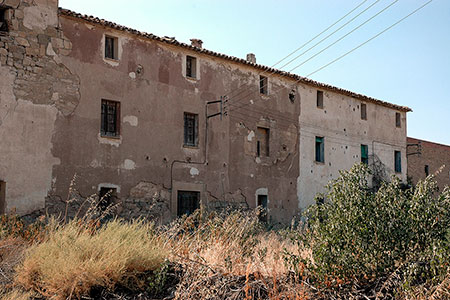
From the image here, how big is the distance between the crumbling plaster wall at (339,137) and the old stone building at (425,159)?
7.70 feet

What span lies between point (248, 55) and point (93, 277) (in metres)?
17.5

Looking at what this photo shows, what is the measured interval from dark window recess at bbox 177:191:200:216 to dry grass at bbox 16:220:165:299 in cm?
1022

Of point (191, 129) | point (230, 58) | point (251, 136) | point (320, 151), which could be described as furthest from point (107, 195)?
point (320, 151)

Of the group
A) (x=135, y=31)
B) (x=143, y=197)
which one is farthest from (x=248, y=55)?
(x=143, y=197)

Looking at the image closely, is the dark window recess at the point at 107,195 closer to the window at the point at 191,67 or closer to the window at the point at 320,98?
the window at the point at 191,67

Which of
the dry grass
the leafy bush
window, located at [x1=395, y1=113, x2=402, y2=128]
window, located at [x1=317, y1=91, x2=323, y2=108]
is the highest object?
window, located at [x1=317, y1=91, x2=323, y2=108]

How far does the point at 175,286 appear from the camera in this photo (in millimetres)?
7043

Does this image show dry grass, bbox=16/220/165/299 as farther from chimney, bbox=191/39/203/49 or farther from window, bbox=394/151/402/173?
window, bbox=394/151/402/173

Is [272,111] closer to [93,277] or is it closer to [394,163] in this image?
[394,163]

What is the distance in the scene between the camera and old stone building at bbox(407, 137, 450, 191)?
1226 inches

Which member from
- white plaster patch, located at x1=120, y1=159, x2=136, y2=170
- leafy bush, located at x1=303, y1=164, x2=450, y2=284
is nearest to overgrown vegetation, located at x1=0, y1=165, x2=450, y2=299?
leafy bush, located at x1=303, y1=164, x2=450, y2=284

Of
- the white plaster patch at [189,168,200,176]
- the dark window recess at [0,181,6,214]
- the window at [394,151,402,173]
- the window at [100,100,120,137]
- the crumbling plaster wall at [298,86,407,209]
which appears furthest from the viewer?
the window at [394,151,402,173]

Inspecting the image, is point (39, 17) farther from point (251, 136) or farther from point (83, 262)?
point (83, 262)

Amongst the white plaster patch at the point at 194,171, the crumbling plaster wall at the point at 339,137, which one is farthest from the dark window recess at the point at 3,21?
the crumbling plaster wall at the point at 339,137
